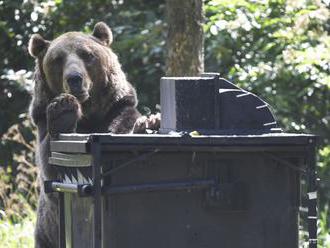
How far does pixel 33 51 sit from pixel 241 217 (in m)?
3.00

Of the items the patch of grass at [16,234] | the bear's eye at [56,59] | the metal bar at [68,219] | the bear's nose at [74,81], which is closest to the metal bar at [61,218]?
the metal bar at [68,219]

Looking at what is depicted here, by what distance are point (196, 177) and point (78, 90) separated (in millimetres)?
2047

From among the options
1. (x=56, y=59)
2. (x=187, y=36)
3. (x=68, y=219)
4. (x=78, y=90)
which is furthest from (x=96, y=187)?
(x=187, y=36)

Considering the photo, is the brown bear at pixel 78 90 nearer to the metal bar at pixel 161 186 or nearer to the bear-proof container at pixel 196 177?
the bear-proof container at pixel 196 177

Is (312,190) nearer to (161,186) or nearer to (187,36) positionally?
(161,186)

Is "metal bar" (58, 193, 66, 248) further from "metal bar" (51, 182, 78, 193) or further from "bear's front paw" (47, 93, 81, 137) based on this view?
"bear's front paw" (47, 93, 81, 137)

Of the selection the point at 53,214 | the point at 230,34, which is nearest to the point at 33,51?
the point at 53,214

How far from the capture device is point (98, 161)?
171 inches

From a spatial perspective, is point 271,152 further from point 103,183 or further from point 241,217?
point 103,183

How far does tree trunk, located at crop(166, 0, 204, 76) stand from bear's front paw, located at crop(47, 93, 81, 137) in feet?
9.15

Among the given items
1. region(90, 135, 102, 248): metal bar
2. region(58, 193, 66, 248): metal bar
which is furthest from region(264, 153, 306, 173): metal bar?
region(58, 193, 66, 248): metal bar

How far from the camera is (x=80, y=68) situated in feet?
22.0

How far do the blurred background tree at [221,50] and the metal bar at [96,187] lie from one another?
4.05m

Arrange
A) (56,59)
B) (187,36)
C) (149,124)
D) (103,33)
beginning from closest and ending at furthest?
(149,124) < (56,59) < (103,33) < (187,36)
